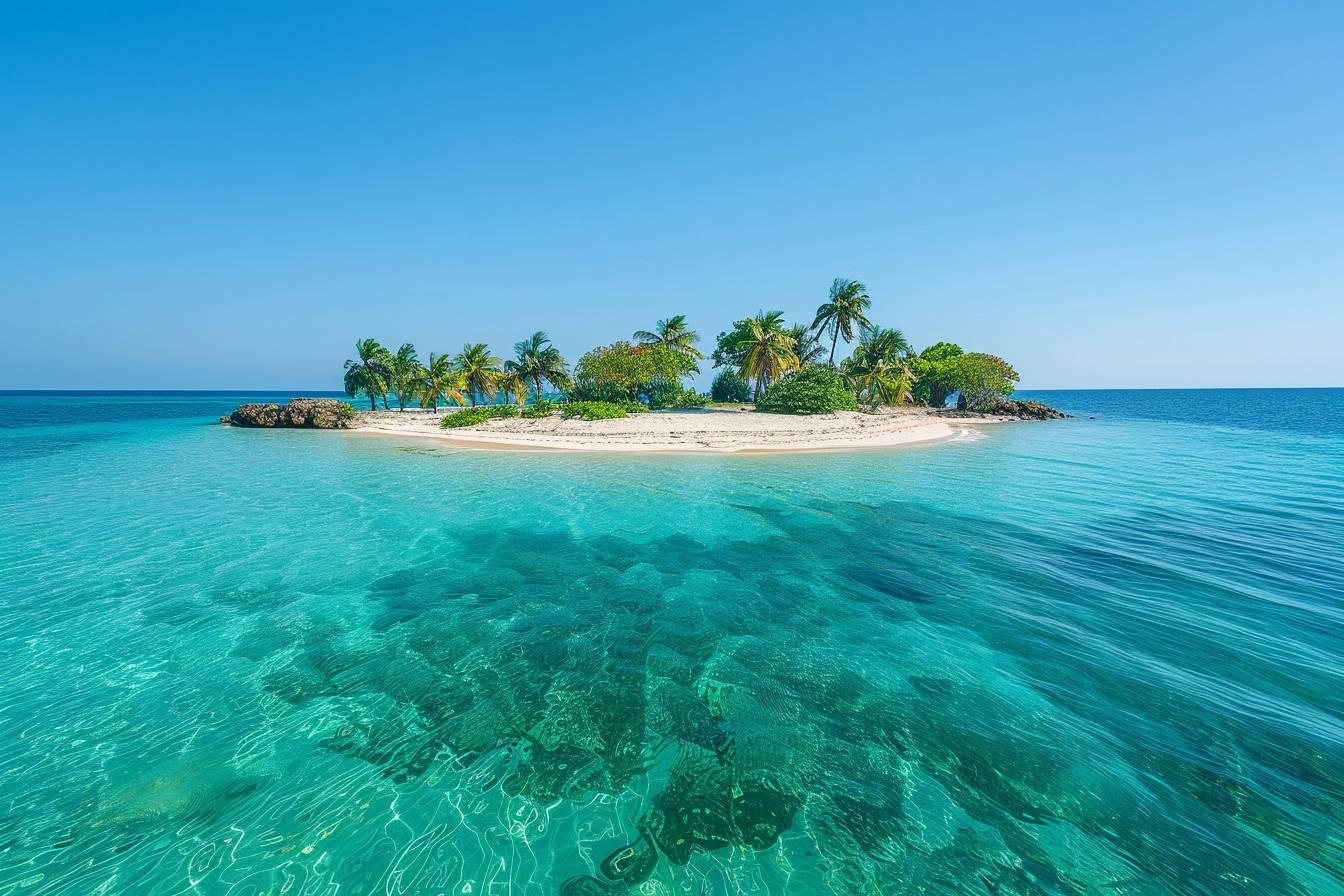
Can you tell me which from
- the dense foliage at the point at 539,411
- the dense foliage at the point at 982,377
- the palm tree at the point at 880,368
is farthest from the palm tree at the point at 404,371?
the dense foliage at the point at 982,377

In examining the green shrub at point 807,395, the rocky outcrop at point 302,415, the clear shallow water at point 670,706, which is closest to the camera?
the clear shallow water at point 670,706

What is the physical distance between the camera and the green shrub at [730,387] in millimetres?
58569

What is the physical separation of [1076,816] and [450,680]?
843 cm

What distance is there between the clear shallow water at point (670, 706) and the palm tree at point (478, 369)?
39.0 m

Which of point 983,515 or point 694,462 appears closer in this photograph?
point 983,515

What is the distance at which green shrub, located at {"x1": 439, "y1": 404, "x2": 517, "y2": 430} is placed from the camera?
4519cm

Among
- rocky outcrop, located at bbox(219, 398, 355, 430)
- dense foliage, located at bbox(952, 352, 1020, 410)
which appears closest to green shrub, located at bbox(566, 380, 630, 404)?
rocky outcrop, located at bbox(219, 398, 355, 430)

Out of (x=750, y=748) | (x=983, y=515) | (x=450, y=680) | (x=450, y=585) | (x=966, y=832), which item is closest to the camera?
(x=966, y=832)

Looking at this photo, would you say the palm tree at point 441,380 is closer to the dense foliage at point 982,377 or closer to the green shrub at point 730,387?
the green shrub at point 730,387

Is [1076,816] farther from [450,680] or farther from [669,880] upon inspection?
[450,680]

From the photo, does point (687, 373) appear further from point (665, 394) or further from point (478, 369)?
point (478, 369)

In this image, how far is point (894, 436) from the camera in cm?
3894

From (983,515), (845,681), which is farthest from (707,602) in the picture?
(983,515)

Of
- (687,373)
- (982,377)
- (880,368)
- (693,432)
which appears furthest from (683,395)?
(982,377)
